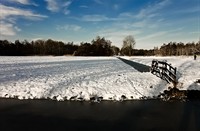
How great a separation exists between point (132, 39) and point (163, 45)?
39.8 metres

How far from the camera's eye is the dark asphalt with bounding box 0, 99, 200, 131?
8898 millimetres

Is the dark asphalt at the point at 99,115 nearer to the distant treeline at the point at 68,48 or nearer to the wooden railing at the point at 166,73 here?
the wooden railing at the point at 166,73

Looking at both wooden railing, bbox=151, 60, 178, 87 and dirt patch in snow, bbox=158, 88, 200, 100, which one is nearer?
dirt patch in snow, bbox=158, 88, 200, 100

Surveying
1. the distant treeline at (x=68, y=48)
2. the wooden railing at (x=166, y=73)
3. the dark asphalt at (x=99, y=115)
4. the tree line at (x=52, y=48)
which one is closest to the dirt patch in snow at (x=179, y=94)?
the wooden railing at (x=166, y=73)

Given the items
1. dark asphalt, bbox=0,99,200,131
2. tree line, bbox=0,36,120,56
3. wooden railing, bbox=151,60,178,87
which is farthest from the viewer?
tree line, bbox=0,36,120,56

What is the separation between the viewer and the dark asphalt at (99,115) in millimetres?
8898

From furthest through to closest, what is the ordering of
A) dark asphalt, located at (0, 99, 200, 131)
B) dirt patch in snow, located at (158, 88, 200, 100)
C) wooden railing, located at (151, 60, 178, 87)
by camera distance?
wooden railing, located at (151, 60, 178, 87) < dirt patch in snow, located at (158, 88, 200, 100) < dark asphalt, located at (0, 99, 200, 131)

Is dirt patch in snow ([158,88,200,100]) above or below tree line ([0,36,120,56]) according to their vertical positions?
below

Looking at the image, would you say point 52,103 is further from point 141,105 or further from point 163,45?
point 163,45

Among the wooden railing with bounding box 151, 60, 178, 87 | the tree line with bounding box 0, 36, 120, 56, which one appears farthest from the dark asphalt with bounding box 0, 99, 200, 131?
the tree line with bounding box 0, 36, 120, 56

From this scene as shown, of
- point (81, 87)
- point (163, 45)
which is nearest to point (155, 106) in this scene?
point (81, 87)

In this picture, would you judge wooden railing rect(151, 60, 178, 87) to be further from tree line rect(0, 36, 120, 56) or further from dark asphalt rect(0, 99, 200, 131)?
tree line rect(0, 36, 120, 56)

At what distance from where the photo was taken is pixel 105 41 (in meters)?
144

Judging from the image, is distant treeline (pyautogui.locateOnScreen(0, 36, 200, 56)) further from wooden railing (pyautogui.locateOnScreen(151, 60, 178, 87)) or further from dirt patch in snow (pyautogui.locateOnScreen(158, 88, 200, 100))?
dirt patch in snow (pyautogui.locateOnScreen(158, 88, 200, 100))
